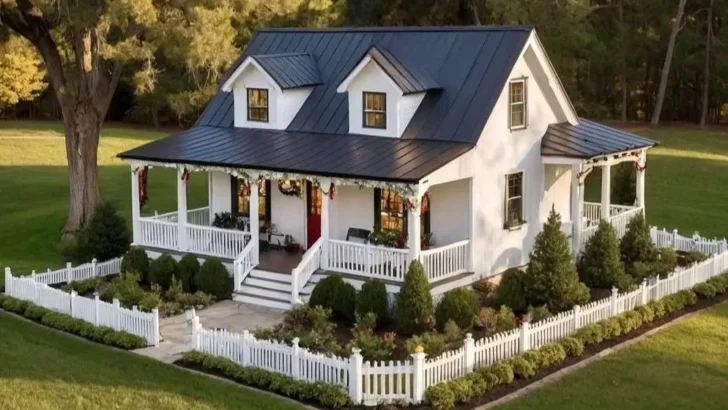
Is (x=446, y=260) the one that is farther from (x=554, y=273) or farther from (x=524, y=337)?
(x=524, y=337)

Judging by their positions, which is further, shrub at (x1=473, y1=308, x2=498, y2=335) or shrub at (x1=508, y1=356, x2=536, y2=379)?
shrub at (x1=473, y1=308, x2=498, y2=335)

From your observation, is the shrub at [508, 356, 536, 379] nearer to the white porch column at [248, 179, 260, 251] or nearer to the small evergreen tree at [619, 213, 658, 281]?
the small evergreen tree at [619, 213, 658, 281]

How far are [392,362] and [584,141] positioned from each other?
10808 mm

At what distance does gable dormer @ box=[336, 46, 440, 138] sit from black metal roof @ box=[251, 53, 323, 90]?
5.98 ft

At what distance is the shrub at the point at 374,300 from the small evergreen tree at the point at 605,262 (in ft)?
18.4

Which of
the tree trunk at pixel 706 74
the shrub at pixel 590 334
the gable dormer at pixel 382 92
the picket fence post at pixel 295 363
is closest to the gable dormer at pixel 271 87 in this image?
the gable dormer at pixel 382 92

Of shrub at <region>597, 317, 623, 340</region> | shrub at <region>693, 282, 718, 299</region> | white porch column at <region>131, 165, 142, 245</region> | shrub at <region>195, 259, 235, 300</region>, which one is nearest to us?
shrub at <region>597, 317, 623, 340</region>

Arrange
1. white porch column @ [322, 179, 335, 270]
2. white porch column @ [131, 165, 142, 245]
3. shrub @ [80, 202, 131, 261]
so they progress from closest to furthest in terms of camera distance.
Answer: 1. white porch column @ [322, 179, 335, 270]
2. white porch column @ [131, 165, 142, 245]
3. shrub @ [80, 202, 131, 261]

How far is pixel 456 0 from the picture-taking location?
58.3 m

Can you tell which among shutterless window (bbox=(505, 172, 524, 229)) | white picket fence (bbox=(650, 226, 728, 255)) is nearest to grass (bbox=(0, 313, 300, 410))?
shutterless window (bbox=(505, 172, 524, 229))

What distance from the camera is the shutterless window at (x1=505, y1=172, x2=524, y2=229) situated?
25.1 m

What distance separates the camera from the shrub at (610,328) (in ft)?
69.5

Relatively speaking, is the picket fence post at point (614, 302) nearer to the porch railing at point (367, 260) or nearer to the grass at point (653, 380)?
the grass at point (653, 380)

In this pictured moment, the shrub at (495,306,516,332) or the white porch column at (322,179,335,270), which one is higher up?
the white porch column at (322,179,335,270)
